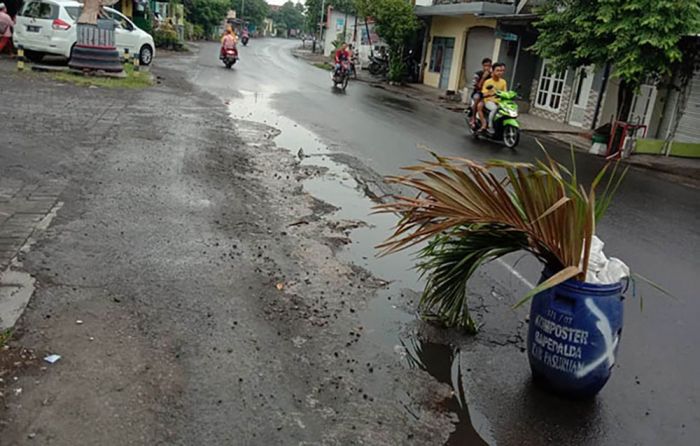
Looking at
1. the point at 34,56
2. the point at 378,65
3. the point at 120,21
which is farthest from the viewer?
the point at 378,65

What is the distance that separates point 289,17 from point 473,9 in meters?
109

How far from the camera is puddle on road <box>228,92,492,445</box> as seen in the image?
3.81 metres

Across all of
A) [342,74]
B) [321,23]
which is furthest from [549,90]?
[321,23]

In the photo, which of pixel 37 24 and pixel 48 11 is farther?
pixel 48 11

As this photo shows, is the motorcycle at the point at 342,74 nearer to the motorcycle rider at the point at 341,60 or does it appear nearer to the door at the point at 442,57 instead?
the motorcycle rider at the point at 341,60

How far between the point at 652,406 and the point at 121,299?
12.5ft

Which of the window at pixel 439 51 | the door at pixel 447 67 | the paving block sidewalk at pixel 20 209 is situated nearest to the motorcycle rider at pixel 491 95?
the paving block sidewalk at pixel 20 209

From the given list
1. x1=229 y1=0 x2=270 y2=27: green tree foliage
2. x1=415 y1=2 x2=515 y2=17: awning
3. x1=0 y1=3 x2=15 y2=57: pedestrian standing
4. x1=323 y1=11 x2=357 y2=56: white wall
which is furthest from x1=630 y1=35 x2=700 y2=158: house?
x1=229 y1=0 x2=270 y2=27: green tree foliage

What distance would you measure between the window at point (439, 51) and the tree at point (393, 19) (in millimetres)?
1476

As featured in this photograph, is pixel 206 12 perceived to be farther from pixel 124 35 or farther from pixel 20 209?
pixel 20 209

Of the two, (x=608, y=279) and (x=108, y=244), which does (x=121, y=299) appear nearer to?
(x=108, y=244)

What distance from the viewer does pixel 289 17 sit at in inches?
4951

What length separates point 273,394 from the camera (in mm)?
3658

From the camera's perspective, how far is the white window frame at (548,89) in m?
21.1
